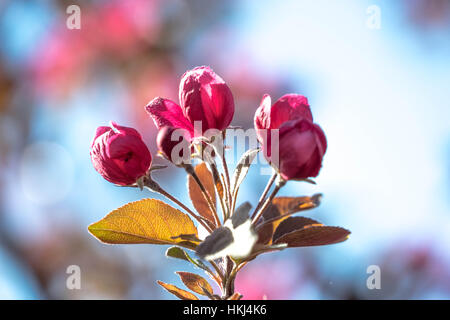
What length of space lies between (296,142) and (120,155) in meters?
0.25

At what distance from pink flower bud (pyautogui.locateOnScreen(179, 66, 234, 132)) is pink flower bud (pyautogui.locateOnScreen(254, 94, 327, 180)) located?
64 mm

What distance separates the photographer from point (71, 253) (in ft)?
8.12

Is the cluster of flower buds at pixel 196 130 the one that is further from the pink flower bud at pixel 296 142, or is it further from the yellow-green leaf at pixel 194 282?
the yellow-green leaf at pixel 194 282

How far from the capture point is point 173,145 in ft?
2.08

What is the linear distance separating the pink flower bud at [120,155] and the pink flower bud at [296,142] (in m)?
0.18

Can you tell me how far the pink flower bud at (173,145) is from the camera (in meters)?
0.62

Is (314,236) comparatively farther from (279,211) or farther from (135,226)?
(135,226)
